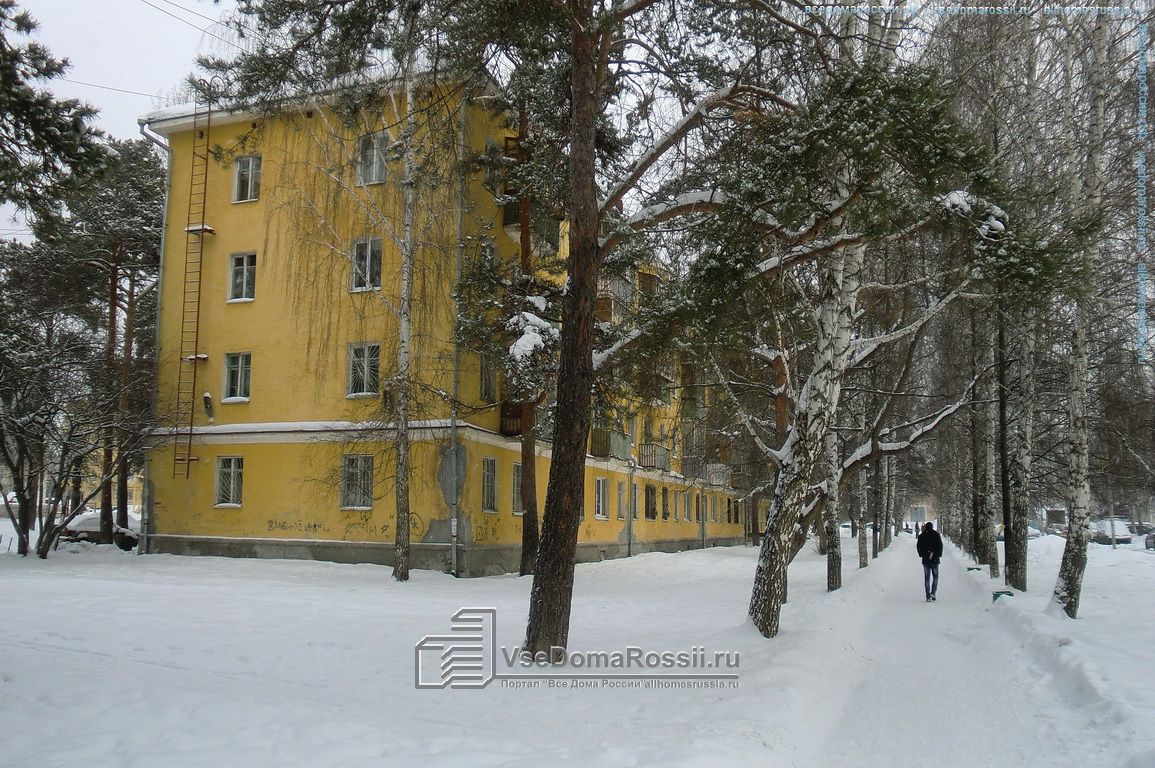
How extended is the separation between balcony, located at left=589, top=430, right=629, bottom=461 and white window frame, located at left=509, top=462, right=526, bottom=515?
2492 millimetres

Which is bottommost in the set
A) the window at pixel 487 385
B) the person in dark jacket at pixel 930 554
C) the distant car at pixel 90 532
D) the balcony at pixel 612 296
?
the distant car at pixel 90 532

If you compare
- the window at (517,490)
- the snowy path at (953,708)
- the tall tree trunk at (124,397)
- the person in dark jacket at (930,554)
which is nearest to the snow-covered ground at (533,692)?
the snowy path at (953,708)

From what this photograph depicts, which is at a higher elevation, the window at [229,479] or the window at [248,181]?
the window at [248,181]

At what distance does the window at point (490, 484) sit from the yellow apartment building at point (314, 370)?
0.21 feet

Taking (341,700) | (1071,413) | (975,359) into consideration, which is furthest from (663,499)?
(341,700)

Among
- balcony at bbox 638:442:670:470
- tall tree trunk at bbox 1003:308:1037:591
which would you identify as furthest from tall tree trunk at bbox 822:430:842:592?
balcony at bbox 638:442:670:470

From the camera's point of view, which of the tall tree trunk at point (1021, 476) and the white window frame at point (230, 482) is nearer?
the tall tree trunk at point (1021, 476)

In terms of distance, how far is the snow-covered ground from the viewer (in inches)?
223

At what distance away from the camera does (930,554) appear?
706 inches

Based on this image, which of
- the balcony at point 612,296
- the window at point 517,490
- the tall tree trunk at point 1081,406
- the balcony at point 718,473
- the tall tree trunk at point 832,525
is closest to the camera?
the tall tree trunk at point 1081,406

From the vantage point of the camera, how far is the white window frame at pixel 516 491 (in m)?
23.8

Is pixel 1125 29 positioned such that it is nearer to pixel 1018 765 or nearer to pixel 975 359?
pixel 975 359

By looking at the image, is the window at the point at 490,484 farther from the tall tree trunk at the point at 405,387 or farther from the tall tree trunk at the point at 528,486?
the tall tree trunk at the point at 405,387

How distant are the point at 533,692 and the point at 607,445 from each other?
1994cm
